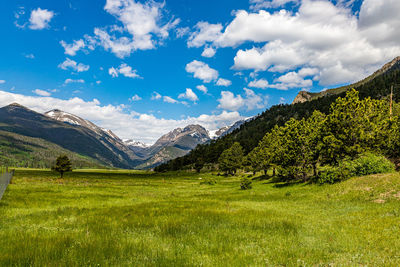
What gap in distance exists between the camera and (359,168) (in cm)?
2908

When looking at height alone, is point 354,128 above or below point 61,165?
above

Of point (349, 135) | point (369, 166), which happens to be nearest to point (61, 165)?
point (349, 135)

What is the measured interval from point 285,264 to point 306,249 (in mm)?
1787

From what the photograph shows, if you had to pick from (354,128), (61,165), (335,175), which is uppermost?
(354,128)

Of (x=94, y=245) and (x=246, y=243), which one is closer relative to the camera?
(x=94, y=245)

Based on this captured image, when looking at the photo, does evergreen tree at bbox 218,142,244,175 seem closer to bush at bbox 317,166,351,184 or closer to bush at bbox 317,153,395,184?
bush at bbox 317,153,395,184

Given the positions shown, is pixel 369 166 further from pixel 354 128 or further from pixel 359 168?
pixel 354 128

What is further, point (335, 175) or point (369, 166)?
point (335, 175)

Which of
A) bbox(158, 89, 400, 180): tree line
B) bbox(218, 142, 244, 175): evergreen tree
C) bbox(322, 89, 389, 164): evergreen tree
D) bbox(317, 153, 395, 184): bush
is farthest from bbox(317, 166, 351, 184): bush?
bbox(218, 142, 244, 175): evergreen tree

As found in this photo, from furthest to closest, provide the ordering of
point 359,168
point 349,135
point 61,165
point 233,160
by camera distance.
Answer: point 233,160 < point 61,165 < point 349,135 < point 359,168

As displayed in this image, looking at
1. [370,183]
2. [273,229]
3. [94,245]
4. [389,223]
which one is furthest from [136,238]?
[370,183]

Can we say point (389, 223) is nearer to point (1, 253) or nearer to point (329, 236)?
point (329, 236)

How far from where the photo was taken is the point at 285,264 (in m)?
6.73

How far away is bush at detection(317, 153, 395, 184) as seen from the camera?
27375 millimetres
